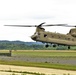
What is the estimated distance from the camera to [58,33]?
8094 cm

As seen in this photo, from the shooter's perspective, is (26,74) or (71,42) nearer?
(26,74)

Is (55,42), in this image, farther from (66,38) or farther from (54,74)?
(54,74)

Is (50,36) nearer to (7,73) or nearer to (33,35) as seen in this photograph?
(33,35)

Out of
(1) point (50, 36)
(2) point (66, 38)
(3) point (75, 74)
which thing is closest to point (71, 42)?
(2) point (66, 38)

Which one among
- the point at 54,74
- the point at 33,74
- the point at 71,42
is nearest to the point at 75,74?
the point at 54,74

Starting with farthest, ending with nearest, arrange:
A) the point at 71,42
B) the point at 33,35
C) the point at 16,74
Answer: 1. the point at 71,42
2. the point at 33,35
3. the point at 16,74

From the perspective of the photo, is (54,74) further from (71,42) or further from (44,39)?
(71,42)

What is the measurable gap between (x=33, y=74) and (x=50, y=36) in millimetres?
39476

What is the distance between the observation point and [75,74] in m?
40.6

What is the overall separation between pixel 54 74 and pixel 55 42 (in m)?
41.7

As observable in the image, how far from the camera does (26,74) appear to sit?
39781mm

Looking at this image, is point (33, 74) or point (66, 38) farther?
point (66, 38)

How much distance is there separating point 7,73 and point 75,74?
8678 mm

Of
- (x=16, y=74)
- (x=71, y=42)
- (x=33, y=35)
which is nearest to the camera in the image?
(x=16, y=74)
